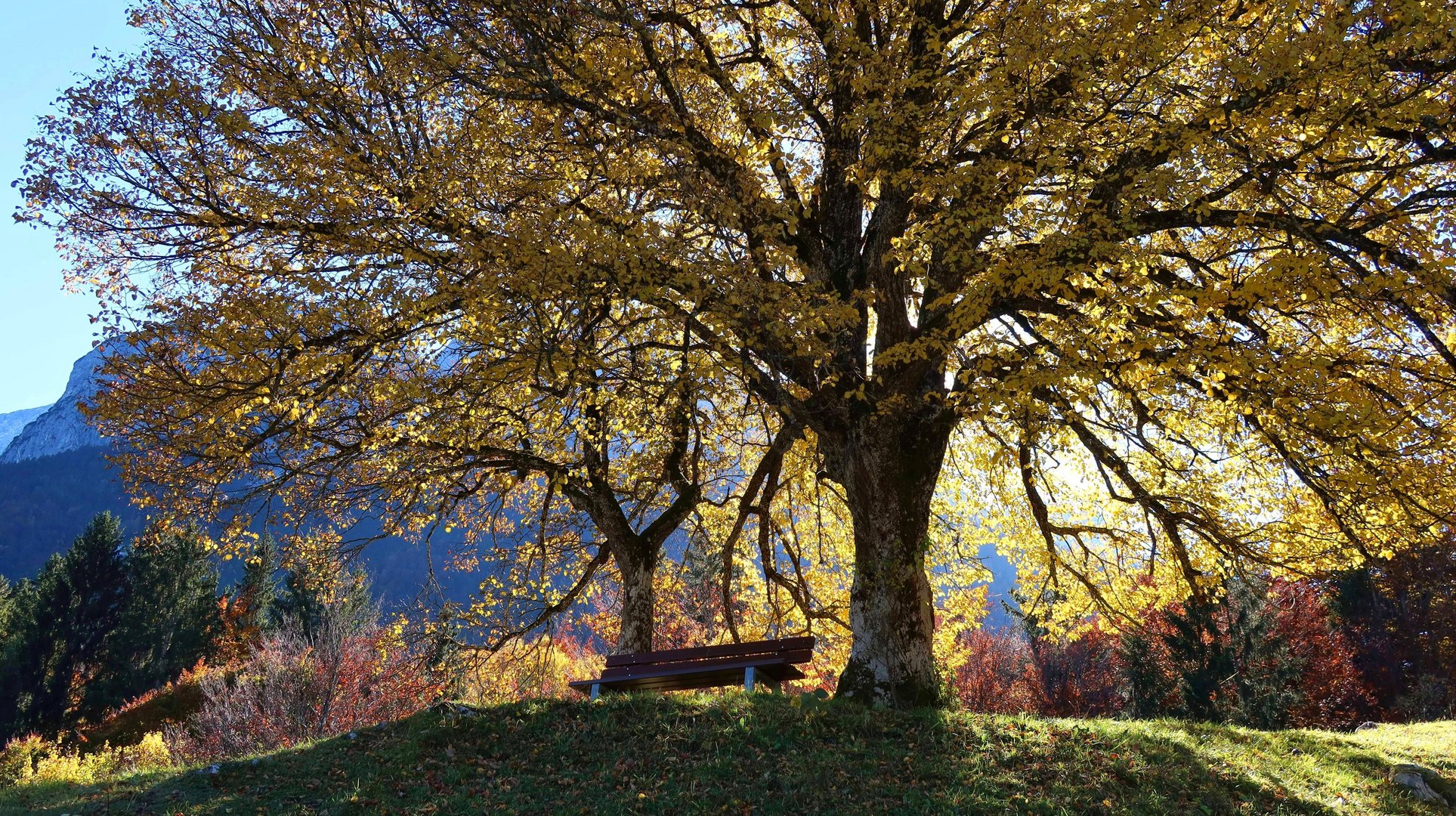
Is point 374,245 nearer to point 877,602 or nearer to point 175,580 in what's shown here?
point 877,602

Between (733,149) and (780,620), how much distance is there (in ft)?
25.6

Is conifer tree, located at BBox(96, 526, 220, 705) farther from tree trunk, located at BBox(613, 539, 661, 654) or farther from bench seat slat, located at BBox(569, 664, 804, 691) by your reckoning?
bench seat slat, located at BBox(569, 664, 804, 691)

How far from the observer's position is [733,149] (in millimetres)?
9164

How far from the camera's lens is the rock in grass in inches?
289

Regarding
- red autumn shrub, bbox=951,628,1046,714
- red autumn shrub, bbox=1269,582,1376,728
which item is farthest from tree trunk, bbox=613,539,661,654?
red autumn shrub, bbox=951,628,1046,714

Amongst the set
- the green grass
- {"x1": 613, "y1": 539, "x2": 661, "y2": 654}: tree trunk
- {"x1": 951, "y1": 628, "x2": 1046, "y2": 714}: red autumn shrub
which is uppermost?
{"x1": 613, "y1": 539, "x2": 661, "y2": 654}: tree trunk

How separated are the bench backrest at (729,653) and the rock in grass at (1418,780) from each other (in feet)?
18.5

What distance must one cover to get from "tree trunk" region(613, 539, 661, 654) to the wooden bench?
1480mm

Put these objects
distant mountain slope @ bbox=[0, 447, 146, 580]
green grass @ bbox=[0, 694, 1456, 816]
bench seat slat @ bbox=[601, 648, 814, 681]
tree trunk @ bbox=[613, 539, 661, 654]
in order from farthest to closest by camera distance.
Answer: distant mountain slope @ bbox=[0, 447, 146, 580], tree trunk @ bbox=[613, 539, 661, 654], bench seat slat @ bbox=[601, 648, 814, 681], green grass @ bbox=[0, 694, 1456, 816]

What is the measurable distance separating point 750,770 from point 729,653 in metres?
2.59

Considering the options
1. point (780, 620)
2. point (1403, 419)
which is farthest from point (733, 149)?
point (780, 620)

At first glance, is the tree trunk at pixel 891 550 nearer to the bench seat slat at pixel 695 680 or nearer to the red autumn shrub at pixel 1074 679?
the bench seat slat at pixel 695 680

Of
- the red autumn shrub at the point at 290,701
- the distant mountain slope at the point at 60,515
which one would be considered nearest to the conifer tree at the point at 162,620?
the red autumn shrub at the point at 290,701

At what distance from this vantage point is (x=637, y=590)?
11.2 metres
